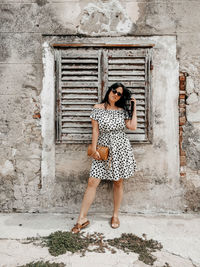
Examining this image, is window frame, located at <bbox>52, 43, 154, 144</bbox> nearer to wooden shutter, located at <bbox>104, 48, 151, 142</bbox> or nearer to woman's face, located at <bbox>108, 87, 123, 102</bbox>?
wooden shutter, located at <bbox>104, 48, 151, 142</bbox>

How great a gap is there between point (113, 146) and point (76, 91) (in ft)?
3.67

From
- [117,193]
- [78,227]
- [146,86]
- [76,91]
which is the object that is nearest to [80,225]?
[78,227]

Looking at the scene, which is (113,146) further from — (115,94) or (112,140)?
(115,94)

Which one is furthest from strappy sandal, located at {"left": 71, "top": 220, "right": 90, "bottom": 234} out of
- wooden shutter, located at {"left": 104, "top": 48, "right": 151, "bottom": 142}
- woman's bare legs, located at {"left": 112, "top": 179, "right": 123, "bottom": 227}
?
wooden shutter, located at {"left": 104, "top": 48, "right": 151, "bottom": 142}

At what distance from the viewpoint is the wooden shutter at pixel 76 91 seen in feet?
12.5

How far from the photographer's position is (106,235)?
3268mm

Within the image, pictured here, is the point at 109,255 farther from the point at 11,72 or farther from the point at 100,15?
the point at 100,15

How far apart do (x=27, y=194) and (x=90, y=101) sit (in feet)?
5.98

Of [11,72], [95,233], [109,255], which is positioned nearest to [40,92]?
[11,72]

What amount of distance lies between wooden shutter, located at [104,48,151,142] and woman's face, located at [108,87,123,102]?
1.71 ft

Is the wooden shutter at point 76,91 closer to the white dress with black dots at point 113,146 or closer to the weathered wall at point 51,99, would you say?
the weathered wall at point 51,99

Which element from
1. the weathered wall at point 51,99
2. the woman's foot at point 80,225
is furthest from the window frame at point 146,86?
the woman's foot at point 80,225

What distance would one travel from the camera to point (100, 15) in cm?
380

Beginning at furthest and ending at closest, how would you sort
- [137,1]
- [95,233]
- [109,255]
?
[137,1], [95,233], [109,255]
